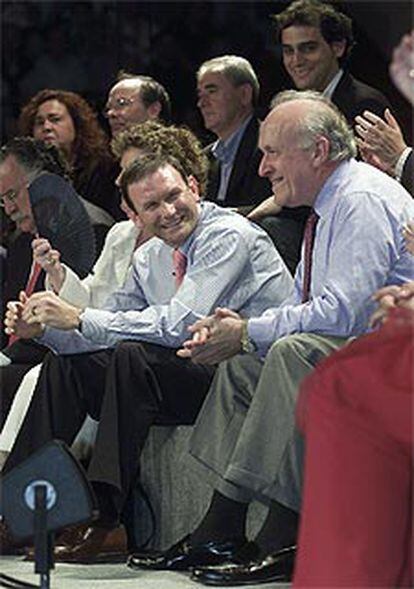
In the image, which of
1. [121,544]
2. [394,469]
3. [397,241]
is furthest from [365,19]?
[394,469]

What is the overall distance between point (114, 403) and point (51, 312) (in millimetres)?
354

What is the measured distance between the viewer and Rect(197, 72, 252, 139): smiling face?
547cm

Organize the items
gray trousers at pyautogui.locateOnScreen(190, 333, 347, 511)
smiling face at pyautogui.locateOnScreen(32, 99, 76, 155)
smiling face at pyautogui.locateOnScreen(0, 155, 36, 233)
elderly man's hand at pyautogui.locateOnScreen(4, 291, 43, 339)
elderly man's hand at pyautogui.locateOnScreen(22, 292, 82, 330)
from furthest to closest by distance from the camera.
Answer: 1. smiling face at pyautogui.locateOnScreen(32, 99, 76, 155)
2. smiling face at pyautogui.locateOnScreen(0, 155, 36, 233)
3. elderly man's hand at pyautogui.locateOnScreen(4, 291, 43, 339)
4. elderly man's hand at pyautogui.locateOnScreen(22, 292, 82, 330)
5. gray trousers at pyautogui.locateOnScreen(190, 333, 347, 511)

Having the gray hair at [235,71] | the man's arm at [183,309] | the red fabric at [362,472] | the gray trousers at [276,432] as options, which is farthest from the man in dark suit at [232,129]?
the red fabric at [362,472]

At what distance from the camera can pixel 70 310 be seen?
4504 mm

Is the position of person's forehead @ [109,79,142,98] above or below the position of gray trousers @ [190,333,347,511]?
above

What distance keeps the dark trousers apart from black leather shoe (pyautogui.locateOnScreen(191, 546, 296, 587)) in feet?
1.57

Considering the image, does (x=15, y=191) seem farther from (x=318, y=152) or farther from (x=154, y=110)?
(x=318, y=152)

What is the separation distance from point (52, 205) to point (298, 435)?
4.54 feet

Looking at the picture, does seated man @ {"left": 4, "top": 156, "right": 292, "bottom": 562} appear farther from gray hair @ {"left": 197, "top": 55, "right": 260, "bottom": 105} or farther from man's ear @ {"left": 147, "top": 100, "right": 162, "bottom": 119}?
man's ear @ {"left": 147, "top": 100, "right": 162, "bottom": 119}

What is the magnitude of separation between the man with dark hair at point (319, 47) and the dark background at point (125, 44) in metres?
0.68

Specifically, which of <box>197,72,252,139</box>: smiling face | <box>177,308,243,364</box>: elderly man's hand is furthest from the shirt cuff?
<box>197,72,252,139</box>: smiling face

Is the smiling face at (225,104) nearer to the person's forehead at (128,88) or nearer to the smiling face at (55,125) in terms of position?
the person's forehead at (128,88)

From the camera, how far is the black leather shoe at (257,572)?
3.83 metres
